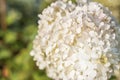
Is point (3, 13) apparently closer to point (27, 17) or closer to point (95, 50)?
point (27, 17)

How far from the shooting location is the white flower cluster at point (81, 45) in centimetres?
144

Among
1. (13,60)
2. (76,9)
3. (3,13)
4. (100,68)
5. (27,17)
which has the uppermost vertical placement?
(27,17)

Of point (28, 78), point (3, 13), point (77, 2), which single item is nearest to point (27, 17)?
point (3, 13)

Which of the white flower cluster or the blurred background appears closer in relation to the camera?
the white flower cluster

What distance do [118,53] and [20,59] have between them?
148cm

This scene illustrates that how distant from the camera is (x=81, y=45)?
1435 millimetres

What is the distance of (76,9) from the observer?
1497 mm

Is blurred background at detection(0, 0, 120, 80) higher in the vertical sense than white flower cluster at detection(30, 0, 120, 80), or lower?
higher

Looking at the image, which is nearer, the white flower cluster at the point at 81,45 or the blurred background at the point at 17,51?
the white flower cluster at the point at 81,45

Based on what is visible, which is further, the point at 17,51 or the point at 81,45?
the point at 17,51

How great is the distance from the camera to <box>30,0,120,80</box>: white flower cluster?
1440 millimetres

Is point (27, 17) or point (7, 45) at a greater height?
point (27, 17)

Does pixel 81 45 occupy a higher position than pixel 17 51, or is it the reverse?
pixel 17 51

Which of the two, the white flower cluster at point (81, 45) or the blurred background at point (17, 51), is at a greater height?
the blurred background at point (17, 51)
